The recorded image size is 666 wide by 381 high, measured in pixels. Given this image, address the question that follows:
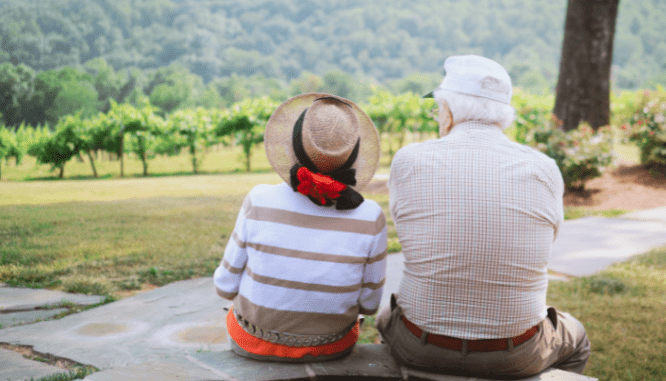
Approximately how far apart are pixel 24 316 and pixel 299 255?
205 centimetres

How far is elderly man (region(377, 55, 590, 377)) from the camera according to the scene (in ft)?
6.10

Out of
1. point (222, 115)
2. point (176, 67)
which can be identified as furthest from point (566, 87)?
point (176, 67)

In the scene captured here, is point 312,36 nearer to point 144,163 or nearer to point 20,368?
point 144,163

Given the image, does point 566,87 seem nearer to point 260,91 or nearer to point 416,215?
point 260,91

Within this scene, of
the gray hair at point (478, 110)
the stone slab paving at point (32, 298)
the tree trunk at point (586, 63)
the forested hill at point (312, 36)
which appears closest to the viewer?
the gray hair at point (478, 110)

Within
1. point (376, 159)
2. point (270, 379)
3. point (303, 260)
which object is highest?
point (376, 159)

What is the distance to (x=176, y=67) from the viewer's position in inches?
247

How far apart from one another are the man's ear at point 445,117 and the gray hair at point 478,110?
50 mm

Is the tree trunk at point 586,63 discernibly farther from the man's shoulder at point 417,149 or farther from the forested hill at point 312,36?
the man's shoulder at point 417,149

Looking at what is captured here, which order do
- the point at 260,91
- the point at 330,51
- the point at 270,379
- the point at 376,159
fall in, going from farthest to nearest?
the point at 330,51 < the point at 260,91 < the point at 376,159 < the point at 270,379

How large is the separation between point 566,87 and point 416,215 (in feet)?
27.3

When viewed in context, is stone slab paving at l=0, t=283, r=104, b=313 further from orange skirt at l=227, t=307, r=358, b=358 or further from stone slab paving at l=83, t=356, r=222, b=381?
orange skirt at l=227, t=307, r=358, b=358

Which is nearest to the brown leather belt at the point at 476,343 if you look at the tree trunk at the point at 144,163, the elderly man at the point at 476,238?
the elderly man at the point at 476,238

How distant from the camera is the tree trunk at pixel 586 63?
872 centimetres
